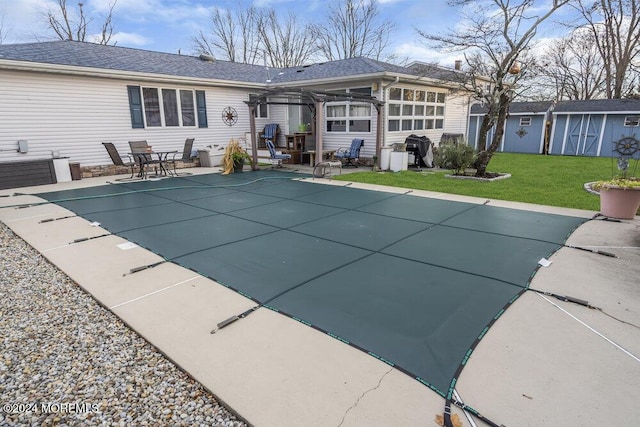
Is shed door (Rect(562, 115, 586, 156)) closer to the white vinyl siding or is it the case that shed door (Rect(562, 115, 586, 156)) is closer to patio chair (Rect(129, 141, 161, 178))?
the white vinyl siding

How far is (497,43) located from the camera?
30.8 feet

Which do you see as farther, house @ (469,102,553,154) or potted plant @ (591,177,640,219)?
house @ (469,102,553,154)

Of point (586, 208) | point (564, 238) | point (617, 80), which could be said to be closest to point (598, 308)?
point (564, 238)

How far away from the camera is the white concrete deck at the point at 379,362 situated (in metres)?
1.80

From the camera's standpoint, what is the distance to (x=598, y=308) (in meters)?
2.81

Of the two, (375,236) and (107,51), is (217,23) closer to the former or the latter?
(107,51)

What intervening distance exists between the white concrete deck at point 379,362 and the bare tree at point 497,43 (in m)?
6.53

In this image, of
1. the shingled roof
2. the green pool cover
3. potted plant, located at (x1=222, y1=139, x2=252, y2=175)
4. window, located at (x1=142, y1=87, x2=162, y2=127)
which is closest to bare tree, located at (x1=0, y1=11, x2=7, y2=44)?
the shingled roof

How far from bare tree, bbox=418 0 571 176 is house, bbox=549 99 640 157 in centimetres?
902

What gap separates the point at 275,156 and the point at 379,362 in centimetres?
862

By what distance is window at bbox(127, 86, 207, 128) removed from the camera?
10.2 meters

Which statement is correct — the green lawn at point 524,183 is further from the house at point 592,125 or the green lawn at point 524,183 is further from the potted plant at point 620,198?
the house at point 592,125

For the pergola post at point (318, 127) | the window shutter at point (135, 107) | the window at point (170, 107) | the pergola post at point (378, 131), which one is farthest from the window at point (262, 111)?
the pergola post at point (378, 131)

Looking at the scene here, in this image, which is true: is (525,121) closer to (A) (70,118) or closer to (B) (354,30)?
(B) (354,30)
